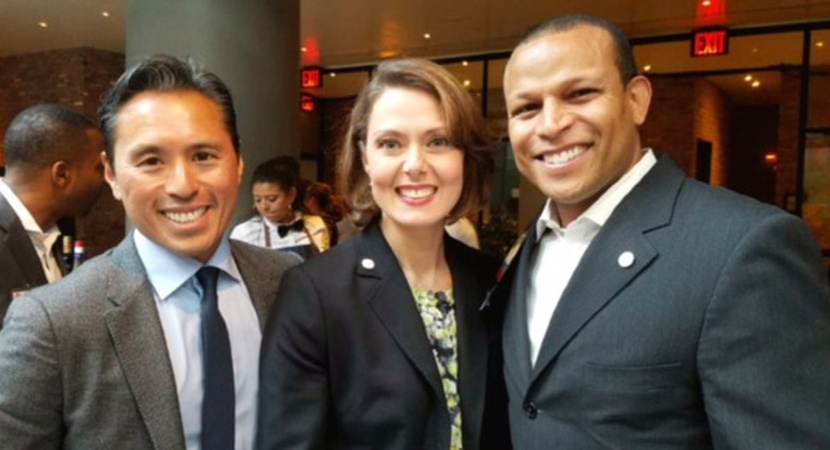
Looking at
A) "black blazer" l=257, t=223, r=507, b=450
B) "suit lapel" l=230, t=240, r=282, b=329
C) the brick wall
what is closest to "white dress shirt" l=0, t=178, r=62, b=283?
"suit lapel" l=230, t=240, r=282, b=329

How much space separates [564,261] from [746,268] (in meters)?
0.46

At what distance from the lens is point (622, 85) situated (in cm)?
148

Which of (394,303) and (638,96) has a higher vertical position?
(638,96)

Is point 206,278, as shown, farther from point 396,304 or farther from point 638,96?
point 638,96

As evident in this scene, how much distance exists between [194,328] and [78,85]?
10639mm

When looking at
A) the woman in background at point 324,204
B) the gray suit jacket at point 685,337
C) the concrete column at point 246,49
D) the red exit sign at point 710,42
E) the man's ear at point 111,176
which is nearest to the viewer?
the gray suit jacket at point 685,337

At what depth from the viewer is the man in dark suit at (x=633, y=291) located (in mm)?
1103

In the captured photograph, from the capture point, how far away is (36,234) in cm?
262

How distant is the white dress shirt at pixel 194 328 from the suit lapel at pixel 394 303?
266 mm

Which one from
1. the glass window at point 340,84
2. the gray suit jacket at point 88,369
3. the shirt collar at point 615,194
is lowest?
the gray suit jacket at point 88,369

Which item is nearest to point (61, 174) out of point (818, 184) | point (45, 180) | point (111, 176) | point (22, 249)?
point (45, 180)

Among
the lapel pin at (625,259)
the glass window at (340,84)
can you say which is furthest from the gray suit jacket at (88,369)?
the glass window at (340,84)

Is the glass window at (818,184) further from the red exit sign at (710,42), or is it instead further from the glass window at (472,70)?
the glass window at (472,70)

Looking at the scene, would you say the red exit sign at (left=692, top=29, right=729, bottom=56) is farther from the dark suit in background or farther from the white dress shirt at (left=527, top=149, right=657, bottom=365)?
the dark suit in background
